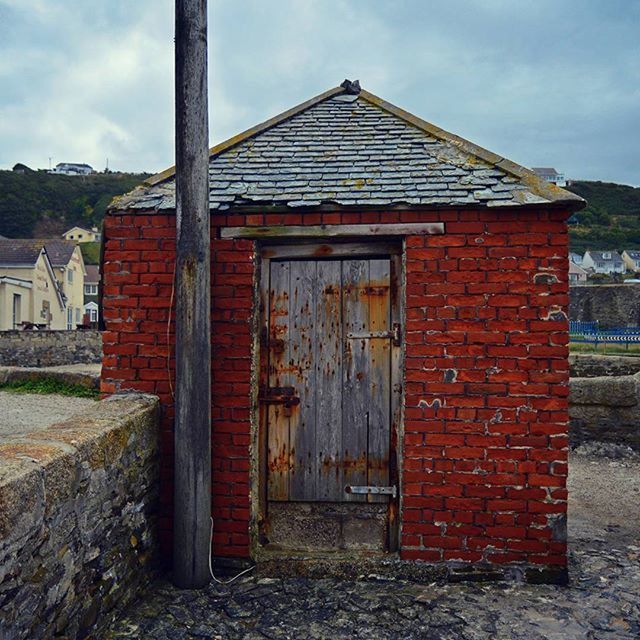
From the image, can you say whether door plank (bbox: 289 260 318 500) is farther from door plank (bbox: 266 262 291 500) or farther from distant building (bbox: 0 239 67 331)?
distant building (bbox: 0 239 67 331)

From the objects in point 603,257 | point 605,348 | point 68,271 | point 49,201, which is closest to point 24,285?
point 68,271

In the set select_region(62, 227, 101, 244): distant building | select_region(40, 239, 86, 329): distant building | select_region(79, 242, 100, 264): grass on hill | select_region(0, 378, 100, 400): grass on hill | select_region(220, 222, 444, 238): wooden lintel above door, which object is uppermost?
select_region(62, 227, 101, 244): distant building

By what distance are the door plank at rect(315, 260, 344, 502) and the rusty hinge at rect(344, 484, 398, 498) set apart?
0.07 metres

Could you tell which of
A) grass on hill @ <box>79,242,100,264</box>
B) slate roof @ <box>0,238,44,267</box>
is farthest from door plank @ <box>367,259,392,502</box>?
grass on hill @ <box>79,242,100,264</box>

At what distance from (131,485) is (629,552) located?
3973 millimetres

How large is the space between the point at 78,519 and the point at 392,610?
2.00 m

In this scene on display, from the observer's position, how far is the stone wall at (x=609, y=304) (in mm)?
32375

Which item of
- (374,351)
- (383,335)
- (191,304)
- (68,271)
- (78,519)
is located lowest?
(78,519)

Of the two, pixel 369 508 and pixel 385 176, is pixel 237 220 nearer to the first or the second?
pixel 385 176

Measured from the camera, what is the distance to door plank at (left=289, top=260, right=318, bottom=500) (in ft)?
15.1

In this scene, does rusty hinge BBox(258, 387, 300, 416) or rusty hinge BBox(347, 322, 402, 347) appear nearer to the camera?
rusty hinge BBox(347, 322, 402, 347)

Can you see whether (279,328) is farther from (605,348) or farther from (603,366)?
(605,348)

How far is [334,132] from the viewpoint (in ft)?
17.4

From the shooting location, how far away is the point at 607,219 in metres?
86.2
